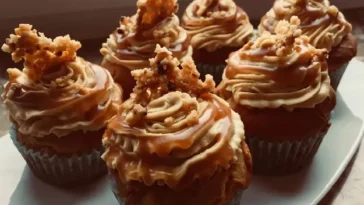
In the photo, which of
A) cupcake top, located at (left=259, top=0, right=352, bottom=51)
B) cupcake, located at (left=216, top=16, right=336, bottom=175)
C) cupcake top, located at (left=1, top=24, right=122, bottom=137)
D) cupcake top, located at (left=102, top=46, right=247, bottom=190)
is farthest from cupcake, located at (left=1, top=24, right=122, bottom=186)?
cupcake top, located at (left=259, top=0, right=352, bottom=51)

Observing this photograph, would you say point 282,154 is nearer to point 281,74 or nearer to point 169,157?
point 281,74

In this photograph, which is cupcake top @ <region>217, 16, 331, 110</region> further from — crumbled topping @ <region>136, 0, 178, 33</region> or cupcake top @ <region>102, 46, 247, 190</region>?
crumbled topping @ <region>136, 0, 178, 33</region>

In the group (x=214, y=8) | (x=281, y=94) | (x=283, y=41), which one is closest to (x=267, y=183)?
(x=281, y=94)

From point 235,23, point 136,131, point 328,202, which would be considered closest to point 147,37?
point 235,23

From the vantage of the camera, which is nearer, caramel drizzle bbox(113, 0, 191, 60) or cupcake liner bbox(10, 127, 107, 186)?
cupcake liner bbox(10, 127, 107, 186)

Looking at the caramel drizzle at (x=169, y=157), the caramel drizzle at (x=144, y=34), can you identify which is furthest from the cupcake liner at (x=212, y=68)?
the caramel drizzle at (x=169, y=157)

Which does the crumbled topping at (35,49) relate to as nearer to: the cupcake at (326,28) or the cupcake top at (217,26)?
the cupcake top at (217,26)

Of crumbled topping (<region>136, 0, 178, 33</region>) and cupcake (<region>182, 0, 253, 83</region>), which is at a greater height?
crumbled topping (<region>136, 0, 178, 33</region>)

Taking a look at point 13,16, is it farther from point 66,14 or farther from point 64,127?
point 64,127
